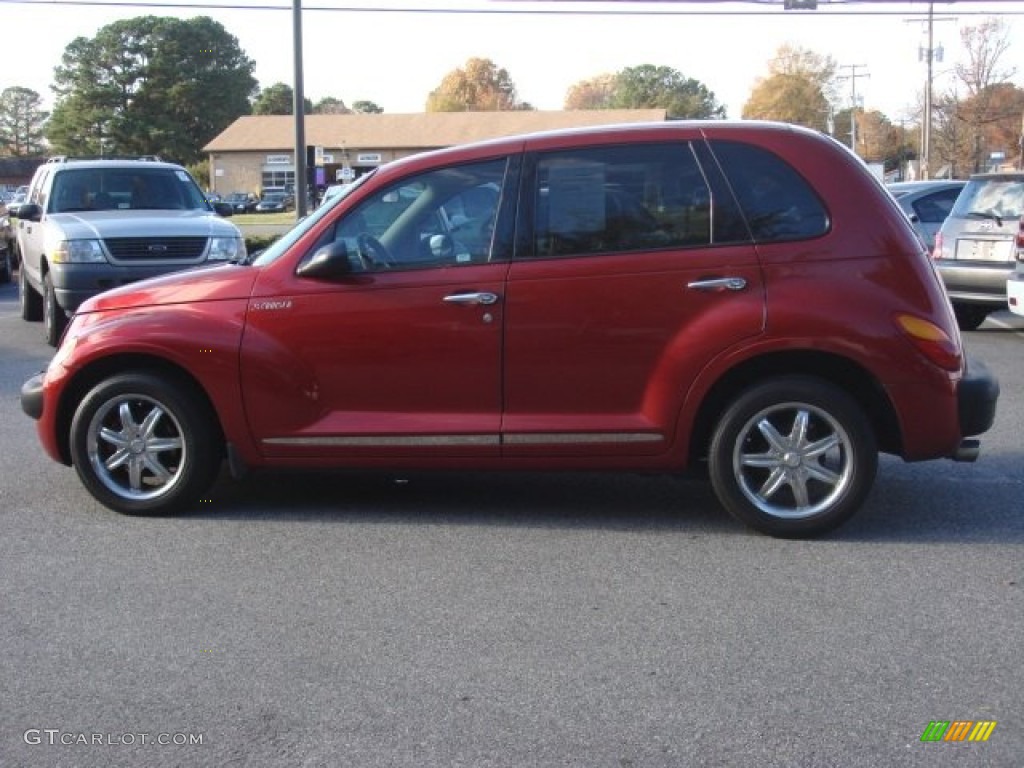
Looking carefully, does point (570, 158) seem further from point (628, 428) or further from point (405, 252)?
point (628, 428)

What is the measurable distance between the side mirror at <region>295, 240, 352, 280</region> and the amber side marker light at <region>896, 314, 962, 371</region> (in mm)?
2591

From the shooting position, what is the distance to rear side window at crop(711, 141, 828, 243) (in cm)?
557

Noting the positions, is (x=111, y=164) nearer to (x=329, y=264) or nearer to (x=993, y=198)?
(x=329, y=264)

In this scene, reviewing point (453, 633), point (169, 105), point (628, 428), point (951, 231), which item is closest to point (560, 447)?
point (628, 428)

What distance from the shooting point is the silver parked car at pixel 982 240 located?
41.7 ft

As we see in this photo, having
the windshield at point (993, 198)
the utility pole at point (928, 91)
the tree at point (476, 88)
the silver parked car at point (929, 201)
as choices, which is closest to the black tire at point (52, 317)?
the windshield at point (993, 198)

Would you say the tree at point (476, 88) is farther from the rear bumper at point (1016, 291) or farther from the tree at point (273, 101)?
the rear bumper at point (1016, 291)

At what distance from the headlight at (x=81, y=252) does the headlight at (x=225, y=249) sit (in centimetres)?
104

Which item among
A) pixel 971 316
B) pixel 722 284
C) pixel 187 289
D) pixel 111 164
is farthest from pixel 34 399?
pixel 971 316

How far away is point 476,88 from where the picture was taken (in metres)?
118

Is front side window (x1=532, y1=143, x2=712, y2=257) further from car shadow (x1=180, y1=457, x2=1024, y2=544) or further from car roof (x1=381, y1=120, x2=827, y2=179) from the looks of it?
car shadow (x1=180, y1=457, x2=1024, y2=544)

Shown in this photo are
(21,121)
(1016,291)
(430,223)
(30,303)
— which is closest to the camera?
(430,223)

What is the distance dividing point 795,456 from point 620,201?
1459 mm

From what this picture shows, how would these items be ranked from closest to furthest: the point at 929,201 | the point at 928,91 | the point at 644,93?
the point at 929,201
the point at 928,91
the point at 644,93
